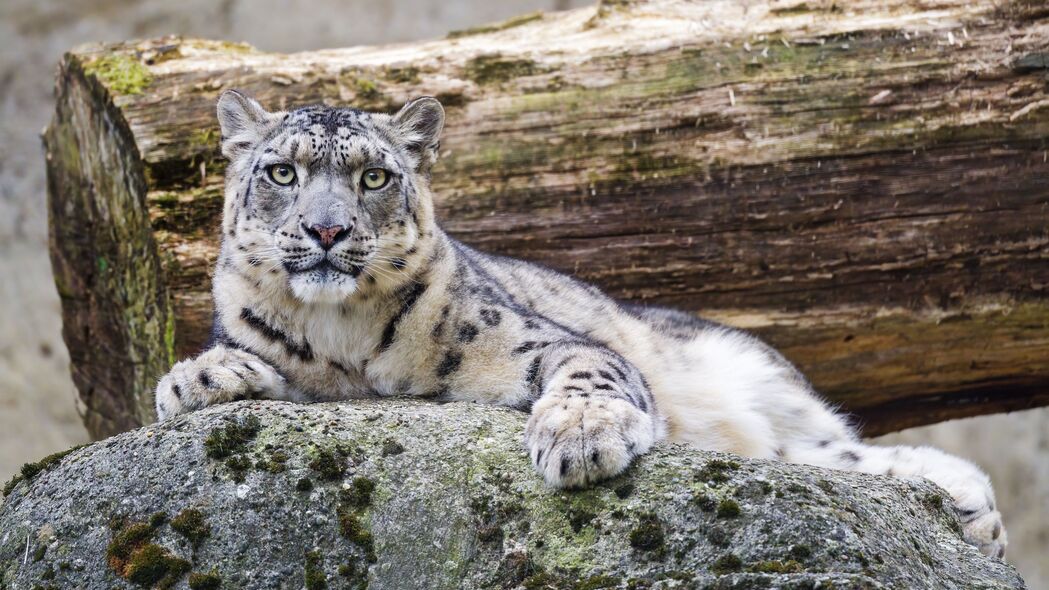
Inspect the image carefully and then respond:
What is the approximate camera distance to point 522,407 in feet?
16.0

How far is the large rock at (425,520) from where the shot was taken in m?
3.45

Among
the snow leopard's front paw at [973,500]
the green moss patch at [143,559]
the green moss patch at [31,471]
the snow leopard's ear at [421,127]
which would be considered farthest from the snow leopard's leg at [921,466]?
the green moss patch at [31,471]

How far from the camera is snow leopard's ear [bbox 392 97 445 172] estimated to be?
5.55 metres

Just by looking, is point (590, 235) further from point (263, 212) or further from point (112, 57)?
point (112, 57)

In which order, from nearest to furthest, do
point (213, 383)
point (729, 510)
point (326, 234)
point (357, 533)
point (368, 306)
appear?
point (729, 510), point (357, 533), point (213, 383), point (326, 234), point (368, 306)

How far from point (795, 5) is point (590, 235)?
6.64ft

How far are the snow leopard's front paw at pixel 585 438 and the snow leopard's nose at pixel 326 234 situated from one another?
1.22m

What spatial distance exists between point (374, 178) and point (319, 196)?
0.34m

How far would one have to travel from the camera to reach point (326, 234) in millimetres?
4750

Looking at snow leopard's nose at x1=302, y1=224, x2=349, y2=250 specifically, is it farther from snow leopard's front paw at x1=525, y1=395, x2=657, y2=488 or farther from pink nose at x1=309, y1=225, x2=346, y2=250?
snow leopard's front paw at x1=525, y1=395, x2=657, y2=488

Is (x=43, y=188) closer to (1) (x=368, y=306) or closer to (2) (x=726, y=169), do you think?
(2) (x=726, y=169)

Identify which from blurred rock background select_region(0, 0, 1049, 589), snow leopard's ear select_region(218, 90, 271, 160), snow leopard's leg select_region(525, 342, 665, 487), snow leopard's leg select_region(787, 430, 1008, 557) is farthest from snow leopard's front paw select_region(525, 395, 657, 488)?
blurred rock background select_region(0, 0, 1049, 589)

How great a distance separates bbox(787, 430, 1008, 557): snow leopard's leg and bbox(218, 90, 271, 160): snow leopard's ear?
10.9 feet

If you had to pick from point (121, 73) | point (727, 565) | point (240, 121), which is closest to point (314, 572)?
point (727, 565)
